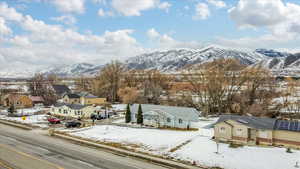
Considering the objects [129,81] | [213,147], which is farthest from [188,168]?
[129,81]

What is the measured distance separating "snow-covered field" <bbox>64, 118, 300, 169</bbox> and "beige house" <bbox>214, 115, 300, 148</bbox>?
7.17 ft

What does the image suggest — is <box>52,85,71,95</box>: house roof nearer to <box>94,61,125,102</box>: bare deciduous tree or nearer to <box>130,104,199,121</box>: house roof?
<box>94,61,125,102</box>: bare deciduous tree

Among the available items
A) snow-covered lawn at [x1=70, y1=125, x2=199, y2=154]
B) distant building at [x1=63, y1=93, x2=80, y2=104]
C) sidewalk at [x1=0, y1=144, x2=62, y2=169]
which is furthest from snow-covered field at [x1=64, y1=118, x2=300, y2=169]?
distant building at [x1=63, y1=93, x2=80, y2=104]

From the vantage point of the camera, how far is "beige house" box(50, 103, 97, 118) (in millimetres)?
51781

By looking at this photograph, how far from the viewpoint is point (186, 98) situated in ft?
227

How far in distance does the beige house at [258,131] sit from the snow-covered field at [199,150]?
2.18m

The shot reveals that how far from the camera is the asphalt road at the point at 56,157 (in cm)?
2086

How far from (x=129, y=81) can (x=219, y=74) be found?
41.1m

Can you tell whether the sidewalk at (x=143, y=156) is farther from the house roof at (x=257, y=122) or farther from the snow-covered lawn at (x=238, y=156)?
the house roof at (x=257, y=122)

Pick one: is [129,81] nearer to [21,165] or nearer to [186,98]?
[186,98]

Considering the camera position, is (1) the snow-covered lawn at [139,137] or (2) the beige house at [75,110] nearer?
(1) the snow-covered lawn at [139,137]

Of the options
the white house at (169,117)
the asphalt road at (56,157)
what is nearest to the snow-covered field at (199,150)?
the asphalt road at (56,157)

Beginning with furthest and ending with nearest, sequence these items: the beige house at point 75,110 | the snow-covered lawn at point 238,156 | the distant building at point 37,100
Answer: the distant building at point 37,100 < the beige house at point 75,110 < the snow-covered lawn at point 238,156

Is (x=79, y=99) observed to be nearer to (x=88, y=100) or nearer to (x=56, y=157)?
(x=88, y=100)
